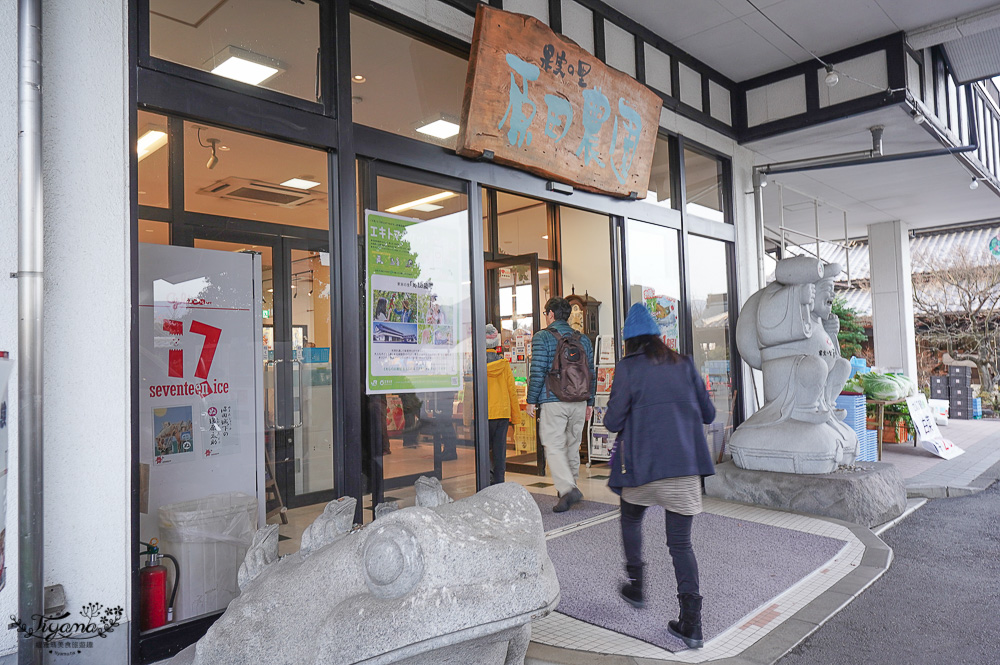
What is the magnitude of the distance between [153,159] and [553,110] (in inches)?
119

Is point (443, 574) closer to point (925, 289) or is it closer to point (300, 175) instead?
point (300, 175)

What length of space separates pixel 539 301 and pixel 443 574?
25.1 feet

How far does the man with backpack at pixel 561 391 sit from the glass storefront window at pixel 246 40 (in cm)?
303

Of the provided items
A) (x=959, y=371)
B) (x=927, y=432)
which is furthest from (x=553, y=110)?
(x=959, y=371)

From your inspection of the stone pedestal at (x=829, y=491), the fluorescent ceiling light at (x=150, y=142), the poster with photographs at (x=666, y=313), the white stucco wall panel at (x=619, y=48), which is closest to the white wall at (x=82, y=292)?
the fluorescent ceiling light at (x=150, y=142)

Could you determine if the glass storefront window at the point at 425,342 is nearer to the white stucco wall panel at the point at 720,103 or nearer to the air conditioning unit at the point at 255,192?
the air conditioning unit at the point at 255,192

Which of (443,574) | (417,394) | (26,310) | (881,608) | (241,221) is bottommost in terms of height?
(881,608)

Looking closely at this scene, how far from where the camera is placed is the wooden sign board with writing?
4832mm

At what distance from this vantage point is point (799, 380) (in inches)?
245

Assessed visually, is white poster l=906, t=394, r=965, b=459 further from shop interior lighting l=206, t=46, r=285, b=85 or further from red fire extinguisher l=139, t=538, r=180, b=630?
red fire extinguisher l=139, t=538, r=180, b=630

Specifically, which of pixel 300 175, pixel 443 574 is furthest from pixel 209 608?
pixel 300 175

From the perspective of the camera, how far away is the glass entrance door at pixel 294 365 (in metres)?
4.62

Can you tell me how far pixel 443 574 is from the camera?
1.76m

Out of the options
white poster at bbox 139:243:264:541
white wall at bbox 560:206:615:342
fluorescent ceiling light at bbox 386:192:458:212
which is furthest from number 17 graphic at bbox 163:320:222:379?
white wall at bbox 560:206:615:342
